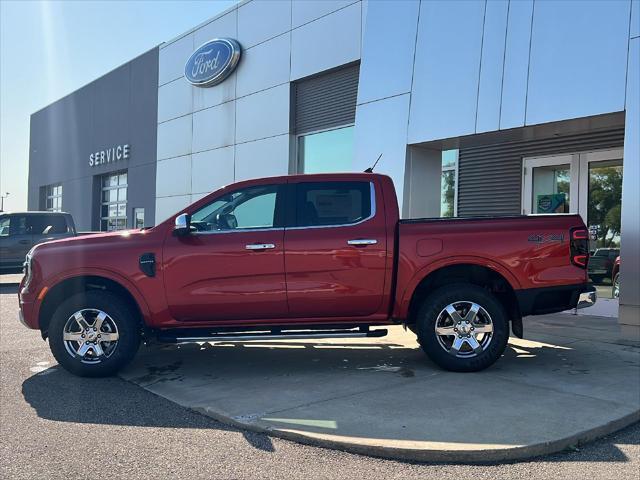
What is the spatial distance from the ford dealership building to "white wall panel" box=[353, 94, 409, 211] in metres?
0.03

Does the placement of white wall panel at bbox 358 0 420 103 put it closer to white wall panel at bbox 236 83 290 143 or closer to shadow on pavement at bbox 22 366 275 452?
white wall panel at bbox 236 83 290 143

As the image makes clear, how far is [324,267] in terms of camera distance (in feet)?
19.1

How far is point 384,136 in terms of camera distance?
433 inches

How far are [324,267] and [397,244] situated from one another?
770mm

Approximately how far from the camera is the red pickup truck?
5.81 m

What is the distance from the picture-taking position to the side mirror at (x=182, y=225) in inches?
226

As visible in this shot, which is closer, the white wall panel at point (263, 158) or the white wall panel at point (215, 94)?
the white wall panel at point (263, 158)

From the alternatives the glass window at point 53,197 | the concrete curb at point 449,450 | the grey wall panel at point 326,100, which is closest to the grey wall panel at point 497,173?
the grey wall panel at point 326,100

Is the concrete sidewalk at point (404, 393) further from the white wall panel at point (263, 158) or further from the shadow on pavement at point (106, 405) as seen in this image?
the white wall panel at point (263, 158)

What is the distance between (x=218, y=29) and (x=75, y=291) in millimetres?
14859

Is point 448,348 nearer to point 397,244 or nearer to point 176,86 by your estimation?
point 397,244

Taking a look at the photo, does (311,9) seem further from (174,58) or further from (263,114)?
(174,58)

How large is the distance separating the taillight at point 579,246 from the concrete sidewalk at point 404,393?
3.79 ft

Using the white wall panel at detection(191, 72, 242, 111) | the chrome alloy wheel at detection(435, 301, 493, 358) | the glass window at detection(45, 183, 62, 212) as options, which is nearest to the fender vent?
the chrome alloy wheel at detection(435, 301, 493, 358)
